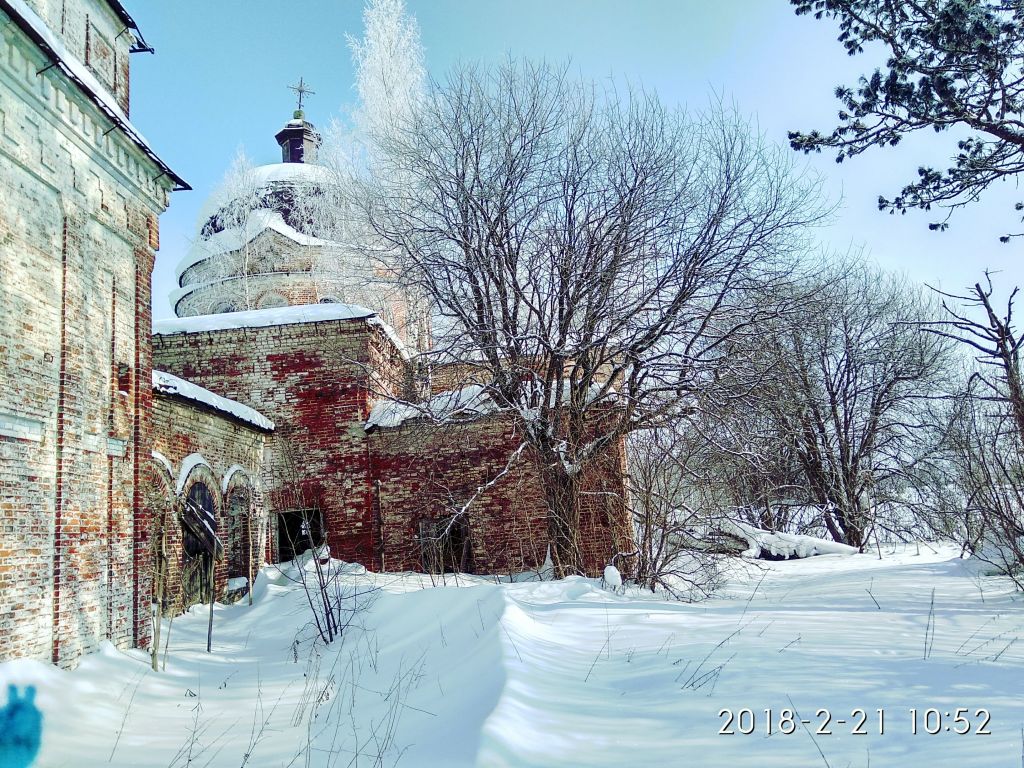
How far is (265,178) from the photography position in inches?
983

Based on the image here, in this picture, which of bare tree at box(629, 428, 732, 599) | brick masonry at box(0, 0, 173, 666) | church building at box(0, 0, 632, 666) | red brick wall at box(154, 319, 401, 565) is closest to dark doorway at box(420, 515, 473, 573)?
church building at box(0, 0, 632, 666)

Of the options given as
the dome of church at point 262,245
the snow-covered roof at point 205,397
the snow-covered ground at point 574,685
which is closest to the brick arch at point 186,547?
the snow-covered roof at point 205,397

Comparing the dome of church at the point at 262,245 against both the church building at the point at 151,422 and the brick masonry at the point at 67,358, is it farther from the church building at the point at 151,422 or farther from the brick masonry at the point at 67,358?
the brick masonry at the point at 67,358

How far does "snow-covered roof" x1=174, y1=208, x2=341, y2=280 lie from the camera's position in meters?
22.6

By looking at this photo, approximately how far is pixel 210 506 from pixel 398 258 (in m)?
5.05

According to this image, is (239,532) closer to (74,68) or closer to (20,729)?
(20,729)

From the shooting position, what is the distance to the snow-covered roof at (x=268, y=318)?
14283mm

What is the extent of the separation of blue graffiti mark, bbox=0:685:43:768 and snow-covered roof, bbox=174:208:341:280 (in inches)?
714

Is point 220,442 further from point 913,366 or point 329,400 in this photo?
point 913,366

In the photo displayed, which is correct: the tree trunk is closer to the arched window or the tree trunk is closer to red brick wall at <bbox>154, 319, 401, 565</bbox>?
red brick wall at <bbox>154, 319, 401, 565</bbox>

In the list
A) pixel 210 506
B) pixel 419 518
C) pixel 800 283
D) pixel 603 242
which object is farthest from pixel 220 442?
pixel 800 283

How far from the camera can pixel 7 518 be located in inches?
232

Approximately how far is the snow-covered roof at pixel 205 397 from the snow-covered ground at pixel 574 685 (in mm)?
3484

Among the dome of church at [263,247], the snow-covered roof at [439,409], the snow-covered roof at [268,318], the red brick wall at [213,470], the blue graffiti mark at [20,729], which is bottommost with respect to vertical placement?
the blue graffiti mark at [20,729]
